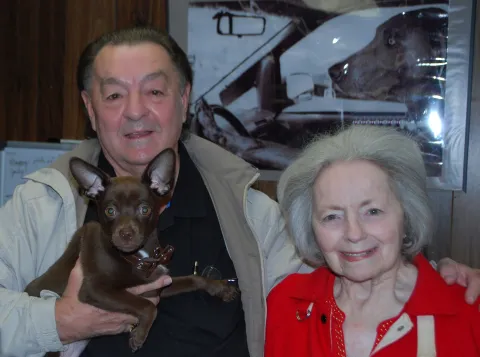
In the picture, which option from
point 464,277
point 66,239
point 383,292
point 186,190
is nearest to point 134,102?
point 186,190

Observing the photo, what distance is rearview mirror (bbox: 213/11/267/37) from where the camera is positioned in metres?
3.17

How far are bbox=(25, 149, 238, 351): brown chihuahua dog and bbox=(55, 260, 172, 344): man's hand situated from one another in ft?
0.09

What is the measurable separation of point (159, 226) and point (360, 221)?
73 centimetres

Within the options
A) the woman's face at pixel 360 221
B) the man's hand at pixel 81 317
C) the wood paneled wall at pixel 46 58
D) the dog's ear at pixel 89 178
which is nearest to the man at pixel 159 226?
the man's hand at pixel 81 317

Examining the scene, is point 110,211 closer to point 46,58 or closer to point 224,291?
point 224,291

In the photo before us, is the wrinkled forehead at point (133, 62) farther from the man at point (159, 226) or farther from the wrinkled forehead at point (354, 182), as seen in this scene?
the wrinkled forehead at point (354, 182)

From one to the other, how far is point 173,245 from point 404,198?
0.82 meters

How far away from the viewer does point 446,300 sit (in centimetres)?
165

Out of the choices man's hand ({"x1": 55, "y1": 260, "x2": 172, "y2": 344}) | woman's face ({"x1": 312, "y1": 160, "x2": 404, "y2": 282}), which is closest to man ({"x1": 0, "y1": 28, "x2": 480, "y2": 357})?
man's hand ({"x1": 55, "y1": 260, "x2": 172, "y2": 344})

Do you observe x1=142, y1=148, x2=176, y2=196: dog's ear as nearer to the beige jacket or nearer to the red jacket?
the beige jacket

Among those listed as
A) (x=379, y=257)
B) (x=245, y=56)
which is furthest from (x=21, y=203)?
(x=245, y=56)

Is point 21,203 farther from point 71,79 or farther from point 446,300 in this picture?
point 71,79

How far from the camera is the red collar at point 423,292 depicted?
1637 millimetres

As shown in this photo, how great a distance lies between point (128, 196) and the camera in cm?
183
